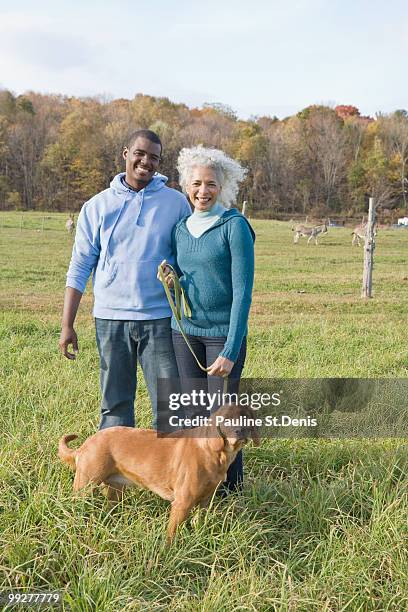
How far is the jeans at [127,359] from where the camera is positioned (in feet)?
11.0

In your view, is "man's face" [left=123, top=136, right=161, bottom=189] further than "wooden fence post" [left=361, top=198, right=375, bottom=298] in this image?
No

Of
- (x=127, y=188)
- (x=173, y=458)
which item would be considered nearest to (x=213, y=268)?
(x=127, y=188)

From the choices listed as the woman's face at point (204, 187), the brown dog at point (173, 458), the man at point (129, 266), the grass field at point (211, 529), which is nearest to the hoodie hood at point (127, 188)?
the man at point (129, 266)

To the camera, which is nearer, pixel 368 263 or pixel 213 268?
pixel 213 268

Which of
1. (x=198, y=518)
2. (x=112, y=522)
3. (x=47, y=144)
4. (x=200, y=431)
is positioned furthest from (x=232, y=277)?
(x=47, y=144)

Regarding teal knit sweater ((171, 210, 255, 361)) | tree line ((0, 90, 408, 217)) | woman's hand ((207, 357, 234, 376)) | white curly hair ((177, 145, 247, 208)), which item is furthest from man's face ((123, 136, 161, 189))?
tree line ((0, 90, 408, 217))

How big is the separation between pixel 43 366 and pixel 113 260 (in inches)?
107

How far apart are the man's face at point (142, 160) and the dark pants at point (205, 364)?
0.88 meters

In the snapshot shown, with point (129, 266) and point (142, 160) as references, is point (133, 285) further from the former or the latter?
point (142, 160)

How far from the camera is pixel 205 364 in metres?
3.16

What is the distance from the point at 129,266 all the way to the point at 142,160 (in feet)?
1.92

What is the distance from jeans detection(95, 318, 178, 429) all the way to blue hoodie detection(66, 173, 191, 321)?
0.07m

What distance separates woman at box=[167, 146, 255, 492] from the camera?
2861 millimetres

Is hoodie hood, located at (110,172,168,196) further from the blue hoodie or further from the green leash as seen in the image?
the green leash
